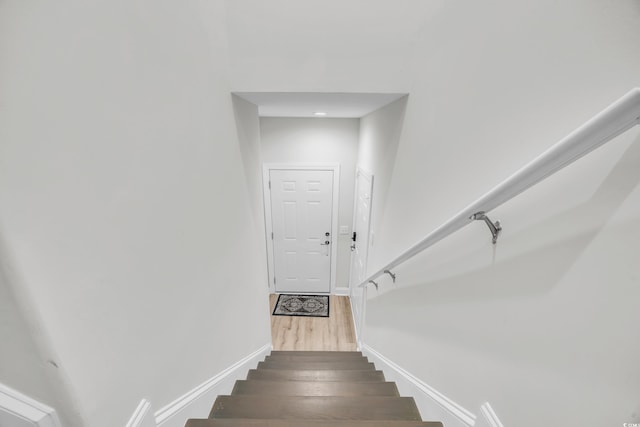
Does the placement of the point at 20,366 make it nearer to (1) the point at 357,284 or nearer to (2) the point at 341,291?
(1) the point at 357,284

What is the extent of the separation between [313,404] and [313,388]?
12.0 inches

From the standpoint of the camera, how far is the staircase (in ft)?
3.49

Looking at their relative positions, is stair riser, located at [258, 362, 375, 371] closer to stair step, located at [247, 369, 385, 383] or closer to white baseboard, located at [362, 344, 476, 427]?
stair step, located at [247, 369, 385, 383]

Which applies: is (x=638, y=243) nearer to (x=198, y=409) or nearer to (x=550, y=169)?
(x=550, y=169)

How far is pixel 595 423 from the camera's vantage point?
1.66ft

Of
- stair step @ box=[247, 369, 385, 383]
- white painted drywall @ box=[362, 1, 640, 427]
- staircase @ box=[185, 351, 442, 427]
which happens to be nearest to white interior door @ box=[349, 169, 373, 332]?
stair step @ box=[247, 369, 385, 383]

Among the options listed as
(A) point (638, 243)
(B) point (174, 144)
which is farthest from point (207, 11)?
(A) point (638, 243)

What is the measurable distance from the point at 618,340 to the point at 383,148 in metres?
1.75

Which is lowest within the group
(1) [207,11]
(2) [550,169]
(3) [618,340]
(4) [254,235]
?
(4) [254,235]

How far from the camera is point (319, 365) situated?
207 centimetres

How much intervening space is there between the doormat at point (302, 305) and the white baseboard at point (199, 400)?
1.84 metres

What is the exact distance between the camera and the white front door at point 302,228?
11.2 feet

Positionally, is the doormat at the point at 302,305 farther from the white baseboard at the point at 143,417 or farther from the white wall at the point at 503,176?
the white baseboard at the point at 143,417

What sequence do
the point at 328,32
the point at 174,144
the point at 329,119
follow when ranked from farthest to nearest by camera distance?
the point at 329,119
the point at 328,32
the point at 174,144
